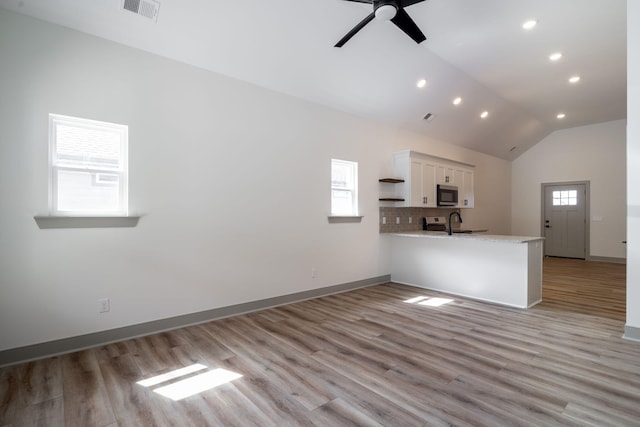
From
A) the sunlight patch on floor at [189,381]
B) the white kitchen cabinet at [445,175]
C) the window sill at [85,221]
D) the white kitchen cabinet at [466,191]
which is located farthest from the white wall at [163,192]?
the white kitchen cabinet at [466,191]

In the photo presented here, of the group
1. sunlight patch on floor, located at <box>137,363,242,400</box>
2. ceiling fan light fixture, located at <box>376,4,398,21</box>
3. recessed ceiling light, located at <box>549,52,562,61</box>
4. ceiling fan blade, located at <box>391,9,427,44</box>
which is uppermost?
recessed ceiling light, located at <box>549,52,562,61</box>

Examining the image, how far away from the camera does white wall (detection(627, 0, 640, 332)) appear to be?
3.01 metres

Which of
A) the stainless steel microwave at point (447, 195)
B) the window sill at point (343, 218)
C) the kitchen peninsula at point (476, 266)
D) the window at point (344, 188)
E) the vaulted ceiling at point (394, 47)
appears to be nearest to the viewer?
the vaulted ceiling at point (394, 47)

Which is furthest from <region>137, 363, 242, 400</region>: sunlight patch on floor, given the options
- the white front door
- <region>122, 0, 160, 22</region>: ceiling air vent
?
the white front door

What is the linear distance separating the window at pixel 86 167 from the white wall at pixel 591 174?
981 cm

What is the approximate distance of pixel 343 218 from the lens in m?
4.96

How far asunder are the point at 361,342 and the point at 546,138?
879 centimetres

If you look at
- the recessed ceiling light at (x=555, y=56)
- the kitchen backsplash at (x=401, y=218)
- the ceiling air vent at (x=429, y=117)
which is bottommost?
the kitchen backsplash at (x=401, y=218)

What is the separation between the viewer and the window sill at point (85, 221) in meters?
2.71

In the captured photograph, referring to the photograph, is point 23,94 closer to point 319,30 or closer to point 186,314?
point 186,314

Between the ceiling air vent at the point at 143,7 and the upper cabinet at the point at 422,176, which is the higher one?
the ceiling air vent at the point at 143,7

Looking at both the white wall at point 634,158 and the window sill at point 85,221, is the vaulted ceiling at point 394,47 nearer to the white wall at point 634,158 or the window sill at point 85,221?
the white wall at point 634,158

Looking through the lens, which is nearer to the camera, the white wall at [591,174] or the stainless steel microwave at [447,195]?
the stainless steel microwave at [447,195]

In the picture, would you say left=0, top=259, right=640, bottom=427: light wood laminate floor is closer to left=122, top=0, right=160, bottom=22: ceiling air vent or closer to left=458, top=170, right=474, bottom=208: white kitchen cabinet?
left=122, top=0, right=160, bottom=22: ceiling air vent
